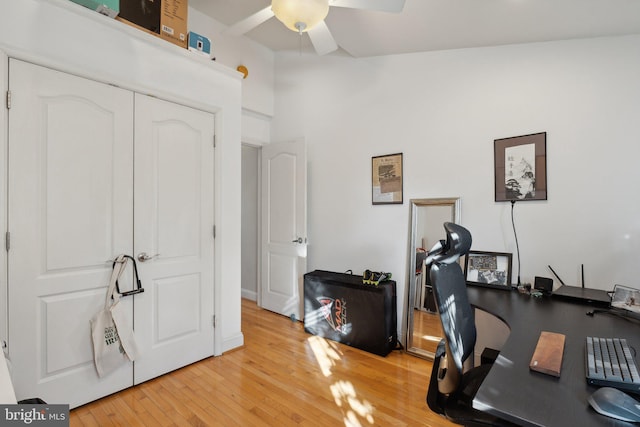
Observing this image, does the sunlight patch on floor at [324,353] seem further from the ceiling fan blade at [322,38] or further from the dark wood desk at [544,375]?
the ceiling fan blade at [322,38]

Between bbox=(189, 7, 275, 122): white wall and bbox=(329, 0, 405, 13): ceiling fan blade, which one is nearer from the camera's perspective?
bbox=(329, 0, 405, 13): ceiling fan blade

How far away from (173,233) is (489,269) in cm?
A: 248

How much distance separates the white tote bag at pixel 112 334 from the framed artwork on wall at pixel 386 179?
2236mm

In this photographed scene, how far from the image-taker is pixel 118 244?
85.7 inches

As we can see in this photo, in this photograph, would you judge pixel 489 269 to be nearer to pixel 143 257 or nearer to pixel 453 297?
pixel 453 297

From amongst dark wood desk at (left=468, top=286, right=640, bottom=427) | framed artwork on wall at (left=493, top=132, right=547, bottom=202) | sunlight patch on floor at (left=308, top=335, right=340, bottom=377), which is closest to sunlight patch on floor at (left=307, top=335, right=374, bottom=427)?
sunlight patch on floor at (left=308, top=335, right=340, bottom=377)

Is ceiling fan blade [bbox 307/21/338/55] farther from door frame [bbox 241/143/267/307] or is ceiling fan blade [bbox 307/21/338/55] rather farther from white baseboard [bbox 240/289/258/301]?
white baseboard [bbox 240/289/258/301]

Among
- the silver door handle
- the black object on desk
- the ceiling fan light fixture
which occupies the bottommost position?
the black object on desk

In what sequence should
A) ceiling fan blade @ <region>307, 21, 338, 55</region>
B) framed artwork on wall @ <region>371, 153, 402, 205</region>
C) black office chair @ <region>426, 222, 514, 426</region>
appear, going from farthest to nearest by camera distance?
framed artwork on wall @ <region>371, 153, 402, 205</region>
ceiling fan blade @ <region>307, 21, 338, 55</region>
black office chair @ <region>426, 222, 514, 426</region>

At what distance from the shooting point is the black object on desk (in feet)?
9.03

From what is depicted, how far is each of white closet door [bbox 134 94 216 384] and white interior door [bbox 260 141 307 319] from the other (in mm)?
1081

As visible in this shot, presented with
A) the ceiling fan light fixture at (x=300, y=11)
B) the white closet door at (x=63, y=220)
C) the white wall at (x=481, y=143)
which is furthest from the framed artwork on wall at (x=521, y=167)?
the white closet door at (x=63, y=220)

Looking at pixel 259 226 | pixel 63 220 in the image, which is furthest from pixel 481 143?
pixel 63 220

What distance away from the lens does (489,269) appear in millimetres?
2361
